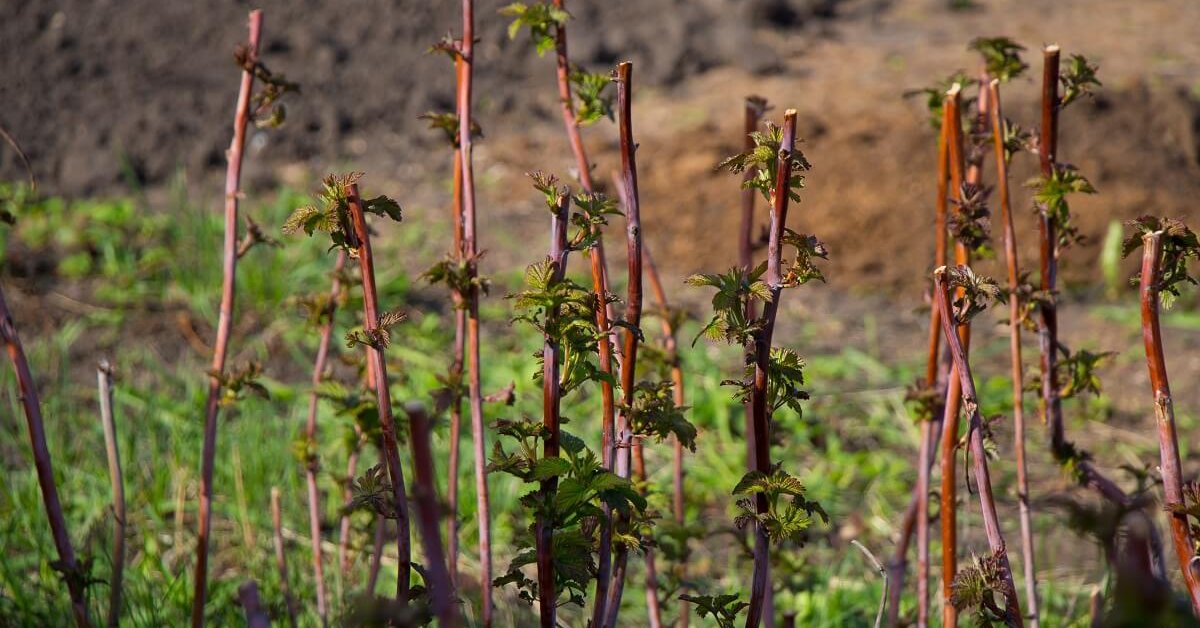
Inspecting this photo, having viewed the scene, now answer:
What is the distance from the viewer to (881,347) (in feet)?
13.1

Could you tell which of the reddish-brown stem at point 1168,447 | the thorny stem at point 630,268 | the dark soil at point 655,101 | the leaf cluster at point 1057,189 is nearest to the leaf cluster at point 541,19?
the thorny stem at point 630,268

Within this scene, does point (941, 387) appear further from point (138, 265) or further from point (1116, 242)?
point (138, 265)

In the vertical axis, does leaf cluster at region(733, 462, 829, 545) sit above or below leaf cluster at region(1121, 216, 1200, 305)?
below

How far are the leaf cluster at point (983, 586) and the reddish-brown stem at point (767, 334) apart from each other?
0.22m

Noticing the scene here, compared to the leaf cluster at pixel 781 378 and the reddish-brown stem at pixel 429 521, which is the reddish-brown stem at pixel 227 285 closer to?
the leaf cluster at pixel 781 378

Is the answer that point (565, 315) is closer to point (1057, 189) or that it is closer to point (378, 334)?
point (378, 334)

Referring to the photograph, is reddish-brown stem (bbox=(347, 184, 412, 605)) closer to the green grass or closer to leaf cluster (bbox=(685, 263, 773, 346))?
leaf cluster (bbox=(685, 263, 773, 346))

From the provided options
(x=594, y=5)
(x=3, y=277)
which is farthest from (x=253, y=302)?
(x=594, y=5)

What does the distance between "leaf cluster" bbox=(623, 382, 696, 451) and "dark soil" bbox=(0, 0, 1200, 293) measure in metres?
3.17

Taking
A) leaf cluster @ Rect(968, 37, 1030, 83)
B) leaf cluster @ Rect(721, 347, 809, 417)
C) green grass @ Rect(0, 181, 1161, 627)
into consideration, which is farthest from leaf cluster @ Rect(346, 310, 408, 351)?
leaf cluster @ Rect(968, 37, 1030, 83)

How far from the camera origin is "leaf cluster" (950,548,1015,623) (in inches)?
51.1

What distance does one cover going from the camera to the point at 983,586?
1304 mm

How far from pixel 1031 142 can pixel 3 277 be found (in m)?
3.64

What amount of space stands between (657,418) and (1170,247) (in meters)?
0.58
